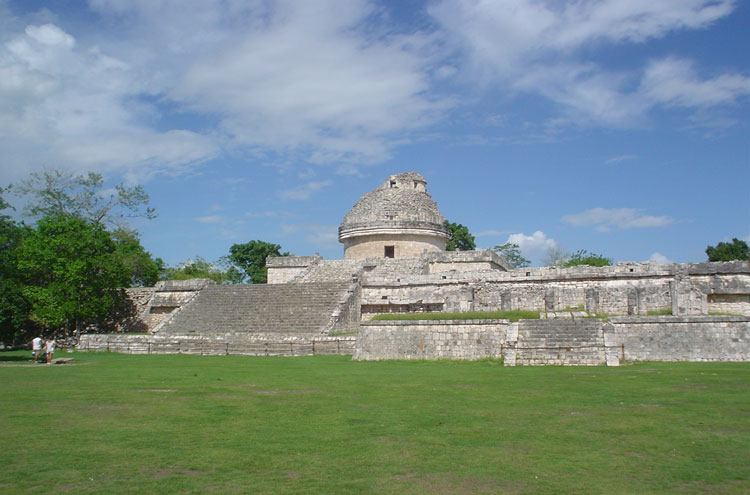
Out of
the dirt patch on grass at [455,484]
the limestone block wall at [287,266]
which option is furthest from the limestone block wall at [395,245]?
the dirt patch on grass at [455,484]

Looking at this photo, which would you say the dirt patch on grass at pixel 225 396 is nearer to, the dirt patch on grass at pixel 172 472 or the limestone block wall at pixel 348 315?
the dirt patch on grass at pixel 172 472

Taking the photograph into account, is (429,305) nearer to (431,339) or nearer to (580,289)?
(580,289)

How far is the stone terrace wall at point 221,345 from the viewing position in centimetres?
2041

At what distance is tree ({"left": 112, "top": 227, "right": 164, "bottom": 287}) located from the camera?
110 feet

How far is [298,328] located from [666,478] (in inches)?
709

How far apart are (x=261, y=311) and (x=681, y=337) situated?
48.8 feet

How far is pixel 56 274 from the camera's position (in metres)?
26.3

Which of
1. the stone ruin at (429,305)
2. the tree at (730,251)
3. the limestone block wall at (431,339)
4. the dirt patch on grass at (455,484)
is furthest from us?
the tree at (730,251)

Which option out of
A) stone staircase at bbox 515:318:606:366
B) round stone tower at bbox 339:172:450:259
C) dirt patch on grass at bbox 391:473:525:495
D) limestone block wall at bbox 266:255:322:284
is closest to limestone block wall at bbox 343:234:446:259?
round stone tower at bbox 339:172:450:259

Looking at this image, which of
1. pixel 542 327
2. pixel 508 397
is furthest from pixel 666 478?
pixel 542 327

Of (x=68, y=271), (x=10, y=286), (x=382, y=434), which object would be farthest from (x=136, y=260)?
(x=382, y=434)

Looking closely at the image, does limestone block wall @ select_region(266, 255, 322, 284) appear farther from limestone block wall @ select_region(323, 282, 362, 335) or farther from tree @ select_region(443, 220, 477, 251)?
tree @ select_region(443, 220, 477, 251)

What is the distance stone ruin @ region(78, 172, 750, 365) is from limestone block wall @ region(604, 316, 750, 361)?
3 cm

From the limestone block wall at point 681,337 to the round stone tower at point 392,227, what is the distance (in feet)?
49.3
